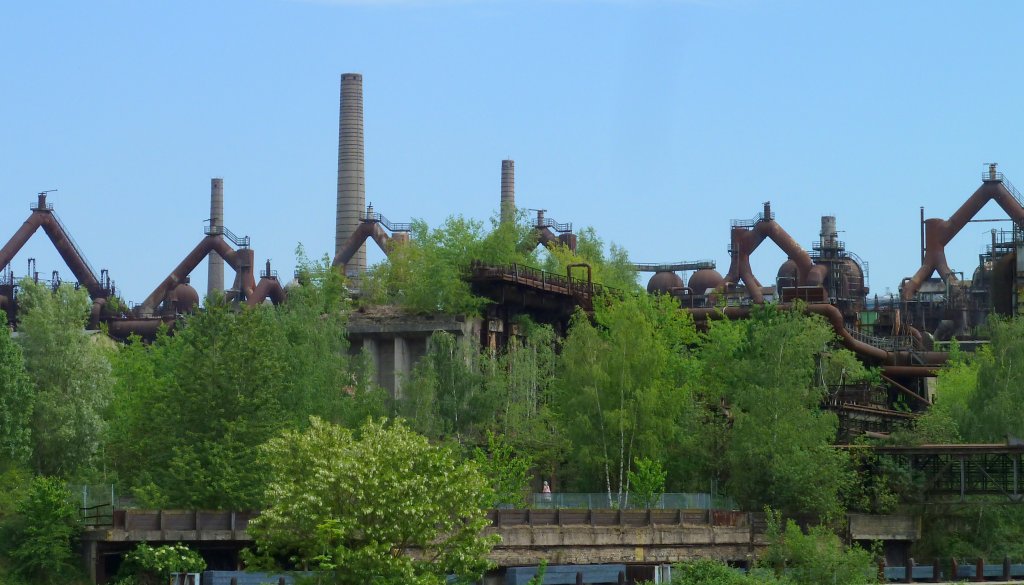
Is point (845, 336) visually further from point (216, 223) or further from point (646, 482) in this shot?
point (216, 223)

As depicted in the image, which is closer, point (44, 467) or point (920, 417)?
point (44, 467)

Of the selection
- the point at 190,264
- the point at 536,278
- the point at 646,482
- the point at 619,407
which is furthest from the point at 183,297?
the point at 646,482

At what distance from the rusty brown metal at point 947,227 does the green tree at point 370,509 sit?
7573 cm

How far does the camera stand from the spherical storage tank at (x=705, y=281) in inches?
4616

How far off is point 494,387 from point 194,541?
18041 mm

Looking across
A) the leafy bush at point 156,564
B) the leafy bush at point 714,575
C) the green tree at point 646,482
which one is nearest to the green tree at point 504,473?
the green tree at point 646,482

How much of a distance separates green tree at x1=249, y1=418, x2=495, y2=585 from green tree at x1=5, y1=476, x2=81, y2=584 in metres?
6.00

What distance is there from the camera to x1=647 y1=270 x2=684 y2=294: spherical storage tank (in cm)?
11781

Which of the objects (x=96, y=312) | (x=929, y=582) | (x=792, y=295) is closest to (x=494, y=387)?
(x=929, y=582)

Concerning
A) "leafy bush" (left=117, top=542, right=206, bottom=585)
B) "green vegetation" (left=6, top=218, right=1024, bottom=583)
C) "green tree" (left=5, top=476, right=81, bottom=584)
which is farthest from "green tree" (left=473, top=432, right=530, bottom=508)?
"green tree" (left=5, top=476, right=81, bottom=584)

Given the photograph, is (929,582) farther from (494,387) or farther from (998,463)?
(494,387)

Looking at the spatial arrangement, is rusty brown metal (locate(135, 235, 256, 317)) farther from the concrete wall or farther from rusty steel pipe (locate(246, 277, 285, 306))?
the concrete wall

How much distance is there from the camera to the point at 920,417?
218 feet

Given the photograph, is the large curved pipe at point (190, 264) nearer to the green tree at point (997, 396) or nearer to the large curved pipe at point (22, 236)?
the large curved pipe at point (22, 236)
